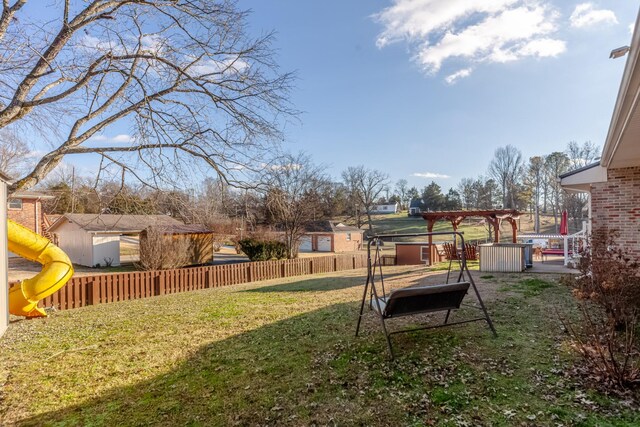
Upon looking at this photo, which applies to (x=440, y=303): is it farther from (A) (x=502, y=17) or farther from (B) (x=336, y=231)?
(B) (x=336, y=231)

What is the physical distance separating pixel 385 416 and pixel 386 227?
50.2 meters

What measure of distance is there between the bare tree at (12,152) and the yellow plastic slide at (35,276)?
142 cm

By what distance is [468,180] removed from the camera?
51.5 m

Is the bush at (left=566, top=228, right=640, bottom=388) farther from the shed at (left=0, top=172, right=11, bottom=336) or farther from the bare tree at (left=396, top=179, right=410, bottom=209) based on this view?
the bare tree at (left=396, top=179, right=410, bottom=209)

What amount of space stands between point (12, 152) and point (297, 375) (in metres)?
9.27

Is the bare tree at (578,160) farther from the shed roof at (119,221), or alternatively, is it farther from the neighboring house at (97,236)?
the neighboring house at (97,236)

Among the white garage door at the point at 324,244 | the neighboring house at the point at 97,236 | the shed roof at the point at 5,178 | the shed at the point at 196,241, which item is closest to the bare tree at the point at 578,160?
the white garage door at the point at 324,244

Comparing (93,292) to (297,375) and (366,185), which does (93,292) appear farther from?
(366,185)

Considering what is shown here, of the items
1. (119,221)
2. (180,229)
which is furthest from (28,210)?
(180,229)

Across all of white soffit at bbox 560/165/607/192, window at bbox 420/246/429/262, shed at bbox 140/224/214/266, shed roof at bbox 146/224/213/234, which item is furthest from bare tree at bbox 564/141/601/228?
shed roof at bbox 146/224/213/234

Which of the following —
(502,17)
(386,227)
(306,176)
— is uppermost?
(502,17)

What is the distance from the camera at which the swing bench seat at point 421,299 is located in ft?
13.6

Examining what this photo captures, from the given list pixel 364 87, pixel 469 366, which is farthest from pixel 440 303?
pixel 364 87

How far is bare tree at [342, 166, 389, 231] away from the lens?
47.8 meters
